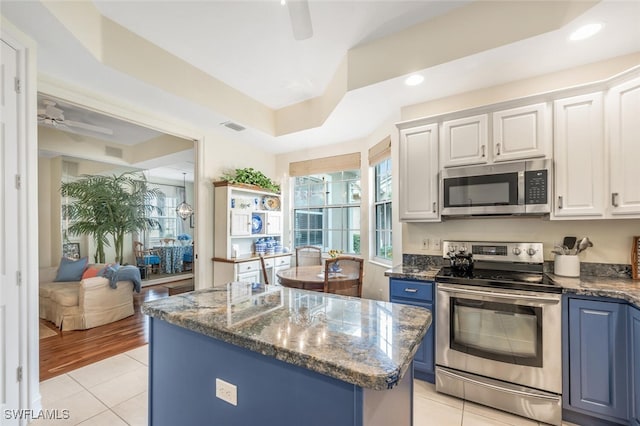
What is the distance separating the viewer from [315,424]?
3.01 feet

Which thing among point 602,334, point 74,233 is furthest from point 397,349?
point 74,233

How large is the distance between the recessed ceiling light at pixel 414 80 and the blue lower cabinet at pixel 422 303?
179 cm

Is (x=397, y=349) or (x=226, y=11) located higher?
(x=226, y=11)

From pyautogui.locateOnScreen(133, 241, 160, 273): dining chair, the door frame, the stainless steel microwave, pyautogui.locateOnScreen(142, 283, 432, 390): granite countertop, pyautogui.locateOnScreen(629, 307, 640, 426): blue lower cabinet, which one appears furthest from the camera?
pyautogui.locateOnScreen(133, 241, 160, 273): dining chair

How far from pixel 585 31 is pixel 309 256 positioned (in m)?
3.83

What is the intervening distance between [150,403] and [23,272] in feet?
4.36

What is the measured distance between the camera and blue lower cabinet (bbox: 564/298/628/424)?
176cm

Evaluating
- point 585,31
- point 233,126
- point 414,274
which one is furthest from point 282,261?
point 585,31

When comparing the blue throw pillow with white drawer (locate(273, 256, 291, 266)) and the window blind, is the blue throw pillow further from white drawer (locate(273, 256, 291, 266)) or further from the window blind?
the window blind

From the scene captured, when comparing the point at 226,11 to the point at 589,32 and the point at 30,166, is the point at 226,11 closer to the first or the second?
the point at 30,166

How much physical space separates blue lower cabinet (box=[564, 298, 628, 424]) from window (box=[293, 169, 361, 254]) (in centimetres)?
282

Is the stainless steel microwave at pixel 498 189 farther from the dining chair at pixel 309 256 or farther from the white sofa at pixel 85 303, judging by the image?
the white sofa at pixel 85 303

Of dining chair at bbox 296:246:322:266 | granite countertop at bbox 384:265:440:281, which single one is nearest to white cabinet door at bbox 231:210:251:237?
dining chair at bbox 296:246:322:266

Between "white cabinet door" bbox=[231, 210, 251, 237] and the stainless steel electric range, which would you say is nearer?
the stainless steel electric range
